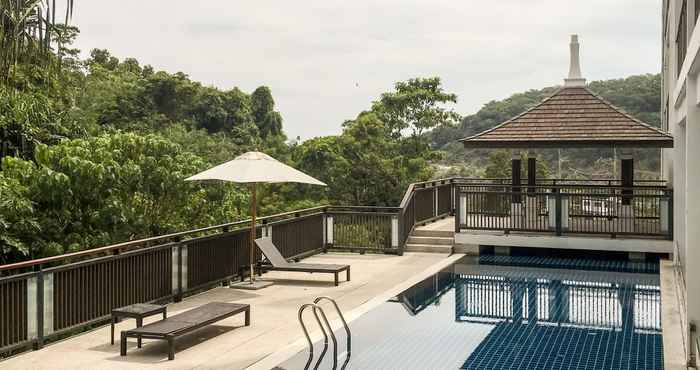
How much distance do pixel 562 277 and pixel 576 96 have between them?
598cm

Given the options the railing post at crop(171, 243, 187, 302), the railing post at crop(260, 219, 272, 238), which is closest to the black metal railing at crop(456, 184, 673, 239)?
the railing post at crop(260, 219, 272, 238)

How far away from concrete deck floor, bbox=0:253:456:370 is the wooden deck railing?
0.26 meters

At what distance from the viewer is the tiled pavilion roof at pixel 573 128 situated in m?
18.6

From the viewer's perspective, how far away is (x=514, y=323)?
11797 mm

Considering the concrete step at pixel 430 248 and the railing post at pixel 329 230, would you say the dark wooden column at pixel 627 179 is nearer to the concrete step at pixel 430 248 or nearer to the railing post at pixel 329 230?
the concrete step at pixel 430 248

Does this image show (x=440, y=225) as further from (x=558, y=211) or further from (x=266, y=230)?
(x=266, y=230)

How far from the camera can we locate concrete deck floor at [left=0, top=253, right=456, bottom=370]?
A: 29.8ft

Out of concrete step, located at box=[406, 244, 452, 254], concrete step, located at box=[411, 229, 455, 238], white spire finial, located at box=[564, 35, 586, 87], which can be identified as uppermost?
white spire finial, located at box=[564, 35, 586, 87]

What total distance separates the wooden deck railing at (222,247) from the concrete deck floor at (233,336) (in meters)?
0.26

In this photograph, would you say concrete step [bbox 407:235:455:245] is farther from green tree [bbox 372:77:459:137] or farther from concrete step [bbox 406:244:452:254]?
green tree [bbox 372:77:459:137]

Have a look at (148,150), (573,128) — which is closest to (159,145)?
(148,150)

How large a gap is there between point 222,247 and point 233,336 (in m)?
3.82

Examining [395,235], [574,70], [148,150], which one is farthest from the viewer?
[574,70]

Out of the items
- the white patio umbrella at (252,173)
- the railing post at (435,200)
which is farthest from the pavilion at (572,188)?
the white patio umbrella at (252,173)
